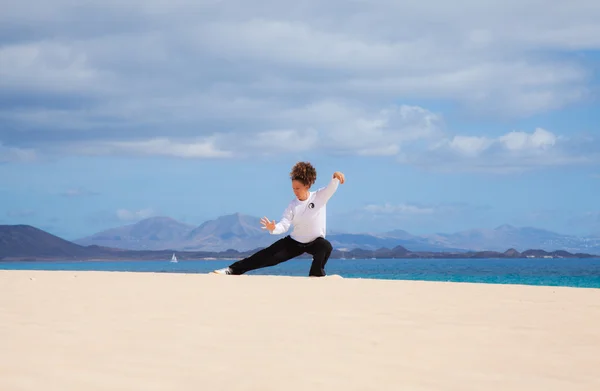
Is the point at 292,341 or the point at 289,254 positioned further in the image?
the point at 289,254

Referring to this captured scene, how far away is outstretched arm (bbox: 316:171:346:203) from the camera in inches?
433

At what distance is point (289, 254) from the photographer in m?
11.6

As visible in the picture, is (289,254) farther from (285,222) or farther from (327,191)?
(327,191)

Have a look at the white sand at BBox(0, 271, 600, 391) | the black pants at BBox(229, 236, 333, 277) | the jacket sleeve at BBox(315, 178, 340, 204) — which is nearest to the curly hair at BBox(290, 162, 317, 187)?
the jacket sleeve at BBox(315, 178, 340, 204)

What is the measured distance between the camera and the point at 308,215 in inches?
442

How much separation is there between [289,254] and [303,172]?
131cm

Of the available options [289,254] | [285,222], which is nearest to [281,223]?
[285,222]

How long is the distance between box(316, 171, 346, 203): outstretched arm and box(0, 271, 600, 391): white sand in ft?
9.54

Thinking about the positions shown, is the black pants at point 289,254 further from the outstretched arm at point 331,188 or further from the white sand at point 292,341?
the white sand at point 292,341

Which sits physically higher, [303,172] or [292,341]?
[303,172]

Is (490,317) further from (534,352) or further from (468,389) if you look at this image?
(468,389)

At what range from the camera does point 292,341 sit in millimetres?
4742

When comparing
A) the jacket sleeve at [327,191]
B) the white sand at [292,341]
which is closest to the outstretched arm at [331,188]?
the jacket sleeve at [327,191]

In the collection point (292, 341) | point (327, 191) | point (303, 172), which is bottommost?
point (292, 341)
